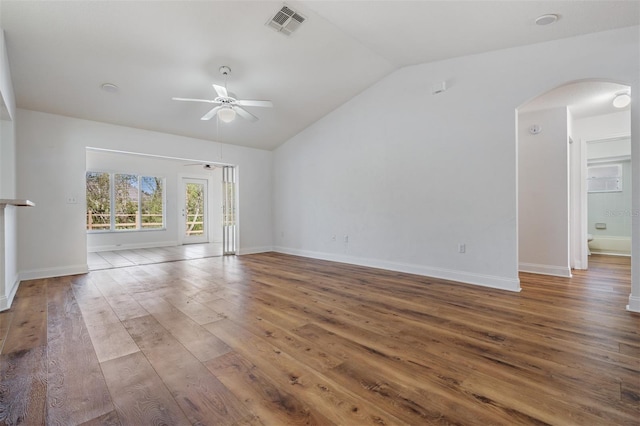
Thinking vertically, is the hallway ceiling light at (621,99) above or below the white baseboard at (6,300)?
above

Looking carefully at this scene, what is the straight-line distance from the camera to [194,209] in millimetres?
9516

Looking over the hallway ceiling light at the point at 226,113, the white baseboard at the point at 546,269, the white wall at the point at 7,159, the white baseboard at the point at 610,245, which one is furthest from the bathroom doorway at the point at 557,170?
the white wall at the point at 7,159

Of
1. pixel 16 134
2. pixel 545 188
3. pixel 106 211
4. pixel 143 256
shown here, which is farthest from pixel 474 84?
pixel 106 211

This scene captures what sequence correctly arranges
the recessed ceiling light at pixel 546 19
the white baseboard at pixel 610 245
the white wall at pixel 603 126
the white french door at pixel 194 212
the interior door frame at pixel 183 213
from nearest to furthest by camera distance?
1. the recessed ceiling light at pixel 546 19
2. the white wall at pixel 603 126
3. the white baseboard at pixel 610 245
4. the interior door frame at pixel 183 213
5. the white french door at pixel 194 212

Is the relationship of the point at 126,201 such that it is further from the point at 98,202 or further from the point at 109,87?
the point at 109,87

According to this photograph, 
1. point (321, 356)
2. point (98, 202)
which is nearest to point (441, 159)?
point (321, 356)

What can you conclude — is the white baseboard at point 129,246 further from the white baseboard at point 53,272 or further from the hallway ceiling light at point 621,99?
the hallway ceiling light at point 621,99

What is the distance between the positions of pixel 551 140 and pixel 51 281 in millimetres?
7730

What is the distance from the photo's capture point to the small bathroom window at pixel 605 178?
17.9 feet

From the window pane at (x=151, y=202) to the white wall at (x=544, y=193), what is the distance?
8965 mm

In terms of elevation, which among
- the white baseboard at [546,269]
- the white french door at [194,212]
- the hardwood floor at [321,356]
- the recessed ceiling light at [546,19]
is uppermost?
the recessed ceiling light at [546,19]

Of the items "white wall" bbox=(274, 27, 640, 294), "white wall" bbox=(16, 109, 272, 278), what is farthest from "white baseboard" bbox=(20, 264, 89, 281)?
"white wall" bbox=(274, 27, 640, 294)

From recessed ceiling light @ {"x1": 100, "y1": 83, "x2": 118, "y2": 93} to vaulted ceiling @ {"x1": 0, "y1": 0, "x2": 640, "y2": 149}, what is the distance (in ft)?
0.16

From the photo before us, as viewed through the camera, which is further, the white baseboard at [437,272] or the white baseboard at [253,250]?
the white baseboard at [253,250]
